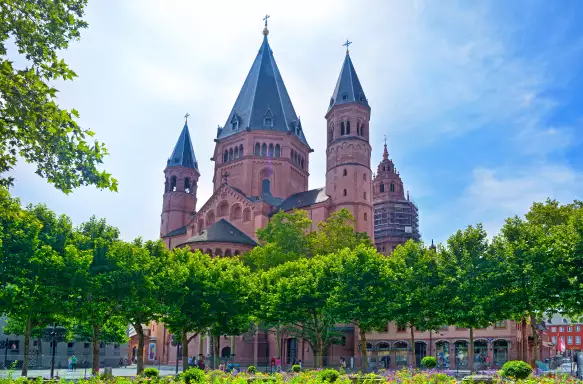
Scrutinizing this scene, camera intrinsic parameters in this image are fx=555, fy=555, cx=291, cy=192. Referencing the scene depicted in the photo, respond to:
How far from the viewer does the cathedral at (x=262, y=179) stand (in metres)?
69.2

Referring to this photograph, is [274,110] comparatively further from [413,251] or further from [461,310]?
[461,310]

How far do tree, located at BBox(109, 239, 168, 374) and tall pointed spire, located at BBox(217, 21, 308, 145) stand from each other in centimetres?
4725

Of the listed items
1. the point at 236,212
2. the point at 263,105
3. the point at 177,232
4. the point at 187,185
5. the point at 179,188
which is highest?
the point at 263,105

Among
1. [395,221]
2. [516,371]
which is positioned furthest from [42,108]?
[395,221]

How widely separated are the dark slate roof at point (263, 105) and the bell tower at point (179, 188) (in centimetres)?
766

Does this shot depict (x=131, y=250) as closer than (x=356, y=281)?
Yes

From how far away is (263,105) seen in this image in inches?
3482

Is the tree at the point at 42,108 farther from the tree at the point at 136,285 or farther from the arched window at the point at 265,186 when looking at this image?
the arched window at the point at 265,186

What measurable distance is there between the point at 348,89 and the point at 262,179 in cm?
1852

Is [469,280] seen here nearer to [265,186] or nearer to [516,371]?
[516,371]

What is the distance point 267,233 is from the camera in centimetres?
6144

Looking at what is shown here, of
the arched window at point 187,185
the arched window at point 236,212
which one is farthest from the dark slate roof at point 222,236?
the arched window at point 187,185

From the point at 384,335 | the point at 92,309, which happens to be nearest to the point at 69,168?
the point at 92,309

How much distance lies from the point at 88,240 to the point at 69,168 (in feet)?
94.5
